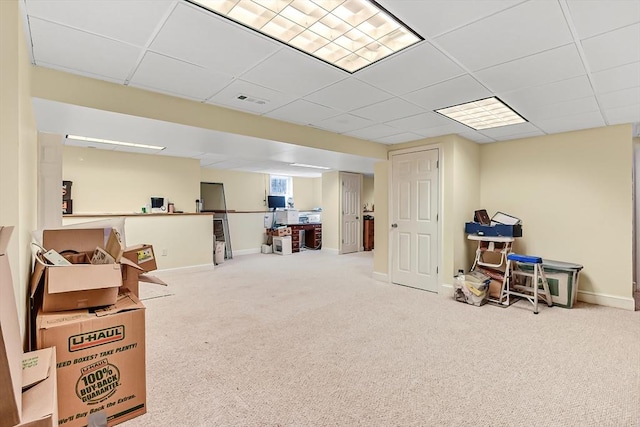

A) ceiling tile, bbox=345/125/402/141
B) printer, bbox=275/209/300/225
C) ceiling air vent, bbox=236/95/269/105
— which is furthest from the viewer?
printer, bbox=275/209/300/225

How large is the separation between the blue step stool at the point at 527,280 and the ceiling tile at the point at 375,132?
2294mm

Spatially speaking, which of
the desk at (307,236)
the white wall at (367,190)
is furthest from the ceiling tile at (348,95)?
the white wall at (367,190)

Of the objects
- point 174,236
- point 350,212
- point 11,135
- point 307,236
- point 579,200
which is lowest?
point 307,236

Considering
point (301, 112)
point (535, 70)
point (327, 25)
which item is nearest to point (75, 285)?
point (327, 25)

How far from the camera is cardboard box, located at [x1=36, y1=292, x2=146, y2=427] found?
1414mm

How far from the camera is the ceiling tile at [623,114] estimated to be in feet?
10.8

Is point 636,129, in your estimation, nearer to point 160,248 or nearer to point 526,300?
point 526,300

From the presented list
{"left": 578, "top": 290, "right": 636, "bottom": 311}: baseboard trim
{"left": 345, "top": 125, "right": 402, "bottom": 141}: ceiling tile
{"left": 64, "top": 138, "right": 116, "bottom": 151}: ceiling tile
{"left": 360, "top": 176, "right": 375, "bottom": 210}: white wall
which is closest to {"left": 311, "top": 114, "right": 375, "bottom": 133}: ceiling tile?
{"left": 345, "top": 125, "right": 402, "bottom": 141}: ceiling tile

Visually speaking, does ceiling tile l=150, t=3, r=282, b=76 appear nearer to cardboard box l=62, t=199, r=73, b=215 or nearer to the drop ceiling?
the drop ceiling

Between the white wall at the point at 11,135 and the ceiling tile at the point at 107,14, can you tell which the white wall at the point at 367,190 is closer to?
the ceiling tile at the point at 107,14

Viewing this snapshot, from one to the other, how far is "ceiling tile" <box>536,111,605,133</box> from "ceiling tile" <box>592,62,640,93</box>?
0.84m

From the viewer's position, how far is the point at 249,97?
2.98 m

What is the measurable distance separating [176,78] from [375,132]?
2651mm

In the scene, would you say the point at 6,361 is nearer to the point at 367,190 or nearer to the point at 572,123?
the point at 572,123
